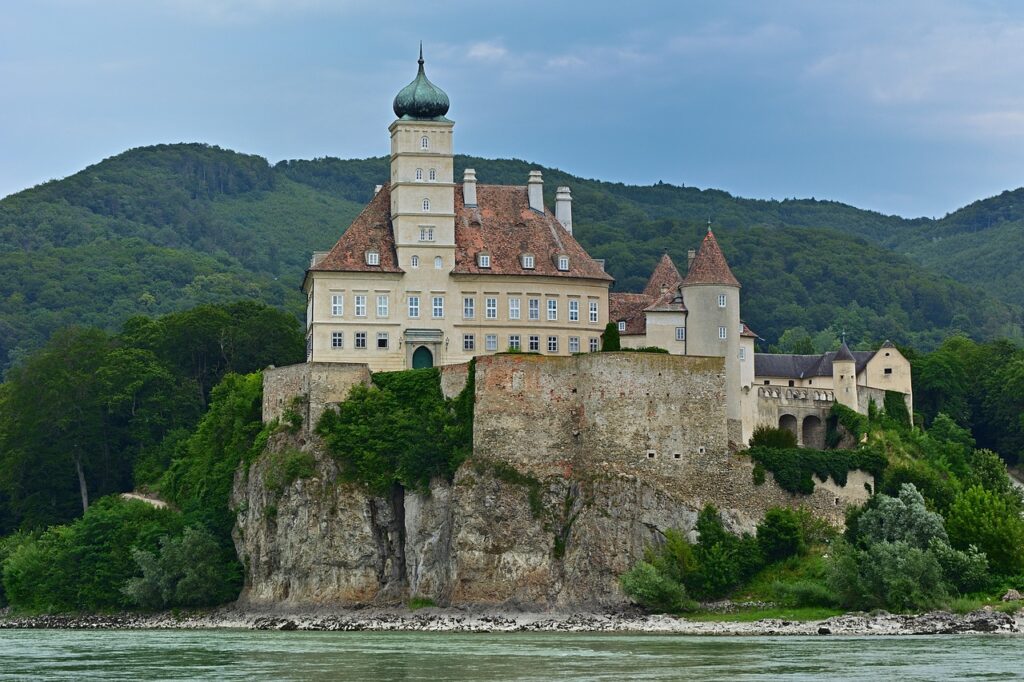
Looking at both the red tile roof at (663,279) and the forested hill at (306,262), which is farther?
the forested hill at (306,262)

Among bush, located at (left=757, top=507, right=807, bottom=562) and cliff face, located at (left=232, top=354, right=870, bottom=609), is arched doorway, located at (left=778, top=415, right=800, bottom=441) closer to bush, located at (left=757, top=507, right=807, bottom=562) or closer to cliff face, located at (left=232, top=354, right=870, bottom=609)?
cliff face, located at (left=232, top=354, right=870, bottom=609)

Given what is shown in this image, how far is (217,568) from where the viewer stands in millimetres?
79438

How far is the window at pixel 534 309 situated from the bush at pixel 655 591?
51.2ft

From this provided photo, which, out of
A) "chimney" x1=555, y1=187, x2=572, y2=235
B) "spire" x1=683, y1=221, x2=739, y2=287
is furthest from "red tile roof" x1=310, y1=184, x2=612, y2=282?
"spire" x1=683, y1=221, x2=739, y2=287

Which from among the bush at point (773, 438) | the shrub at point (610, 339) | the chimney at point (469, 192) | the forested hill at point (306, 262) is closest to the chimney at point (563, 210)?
the chimney at point (469, 192)

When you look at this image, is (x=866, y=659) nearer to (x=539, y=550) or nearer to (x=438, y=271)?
(x=539, y=550)

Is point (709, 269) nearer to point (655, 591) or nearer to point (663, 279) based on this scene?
point (663, 279)

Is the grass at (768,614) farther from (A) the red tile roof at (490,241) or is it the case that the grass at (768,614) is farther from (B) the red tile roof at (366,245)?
(B) the red tile roof at (366,245)

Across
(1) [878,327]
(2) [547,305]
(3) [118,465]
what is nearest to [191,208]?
(1) [878,327]

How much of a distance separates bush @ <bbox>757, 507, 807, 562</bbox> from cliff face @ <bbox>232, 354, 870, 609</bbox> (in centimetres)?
69

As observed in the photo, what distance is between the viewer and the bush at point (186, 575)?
258 ft

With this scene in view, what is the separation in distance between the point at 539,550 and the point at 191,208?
415ft

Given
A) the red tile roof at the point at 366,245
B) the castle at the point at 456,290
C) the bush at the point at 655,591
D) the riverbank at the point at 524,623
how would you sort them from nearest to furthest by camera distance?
the riverbank at the point at 524,623, the bush at the point at 655,591, the castle at the point at 456,290, the red tile roof at the point at 366,245

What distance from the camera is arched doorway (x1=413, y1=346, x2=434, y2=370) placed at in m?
82.0
